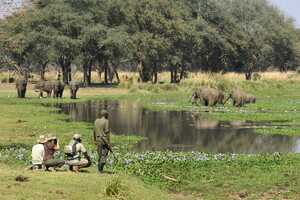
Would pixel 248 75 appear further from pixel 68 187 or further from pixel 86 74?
pixel 68 187

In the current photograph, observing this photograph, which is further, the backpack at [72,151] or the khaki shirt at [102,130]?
the backpack at [72,151]

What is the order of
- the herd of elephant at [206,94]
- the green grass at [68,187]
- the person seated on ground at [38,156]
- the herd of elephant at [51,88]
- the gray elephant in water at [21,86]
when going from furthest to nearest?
the herd of elephant at [51,88]
the gray elephant in water at [21,86]
the herd of elephant at [206,94]
the person seated on ground at [38,156]
the green grass at [68,187]

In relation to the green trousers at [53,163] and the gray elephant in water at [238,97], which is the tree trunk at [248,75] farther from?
the green trousers at [53,163]

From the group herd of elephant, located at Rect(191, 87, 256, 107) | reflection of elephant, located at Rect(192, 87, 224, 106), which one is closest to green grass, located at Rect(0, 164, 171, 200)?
herd of elephant, located at Rect(191, 87, 256, 107)

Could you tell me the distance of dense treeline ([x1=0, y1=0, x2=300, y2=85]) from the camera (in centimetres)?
8056

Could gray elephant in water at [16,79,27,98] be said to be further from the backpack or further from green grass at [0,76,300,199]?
the backpack

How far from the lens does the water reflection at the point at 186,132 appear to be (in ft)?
97.7

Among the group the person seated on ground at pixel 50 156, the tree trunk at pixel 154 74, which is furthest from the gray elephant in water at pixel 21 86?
the person seated on ground at pixel 50 156

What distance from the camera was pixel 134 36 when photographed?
84.0 meters

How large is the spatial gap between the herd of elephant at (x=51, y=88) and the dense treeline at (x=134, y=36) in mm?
8556

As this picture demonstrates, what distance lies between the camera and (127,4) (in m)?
87.9

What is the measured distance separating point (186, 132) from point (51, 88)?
94.3 feet

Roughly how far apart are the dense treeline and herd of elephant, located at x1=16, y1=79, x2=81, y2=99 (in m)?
8.56

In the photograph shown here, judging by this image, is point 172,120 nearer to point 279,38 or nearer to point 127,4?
point 127,4
